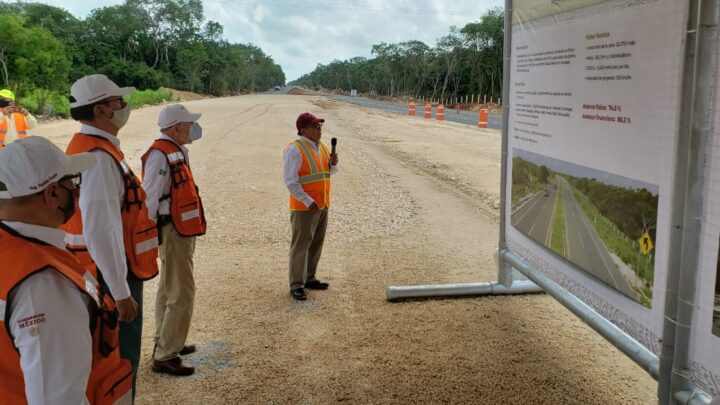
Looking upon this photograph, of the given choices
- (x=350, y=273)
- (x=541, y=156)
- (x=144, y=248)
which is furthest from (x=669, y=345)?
(x=350, y=273)

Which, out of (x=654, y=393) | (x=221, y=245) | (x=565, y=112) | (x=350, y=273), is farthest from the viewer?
(x=221, y=245)

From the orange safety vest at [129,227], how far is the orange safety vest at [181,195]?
572 mm

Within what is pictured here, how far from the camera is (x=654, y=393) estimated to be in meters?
3.95

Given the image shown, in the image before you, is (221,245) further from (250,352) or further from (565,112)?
(565,112)

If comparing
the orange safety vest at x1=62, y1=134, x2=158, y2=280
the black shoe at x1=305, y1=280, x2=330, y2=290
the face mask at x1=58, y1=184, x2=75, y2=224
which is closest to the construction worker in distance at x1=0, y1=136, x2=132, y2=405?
the face mask at x1=58, y1=184, x2=75, y2=224

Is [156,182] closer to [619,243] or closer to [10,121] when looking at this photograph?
[619,243]

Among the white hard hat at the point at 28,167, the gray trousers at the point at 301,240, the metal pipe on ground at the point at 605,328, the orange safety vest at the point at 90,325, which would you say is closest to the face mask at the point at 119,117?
the white hard hat at the point at 28,167

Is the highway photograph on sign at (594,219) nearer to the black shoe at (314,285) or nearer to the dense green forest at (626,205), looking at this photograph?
the dense green forest at (626,205)

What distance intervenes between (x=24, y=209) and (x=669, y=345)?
9.55 feet

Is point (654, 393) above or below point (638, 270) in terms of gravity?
below

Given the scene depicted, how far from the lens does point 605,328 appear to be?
3.36m

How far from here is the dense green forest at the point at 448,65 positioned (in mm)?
64438

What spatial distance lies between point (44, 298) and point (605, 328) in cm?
304

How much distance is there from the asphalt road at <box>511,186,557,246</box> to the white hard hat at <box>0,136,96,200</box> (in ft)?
10.6
